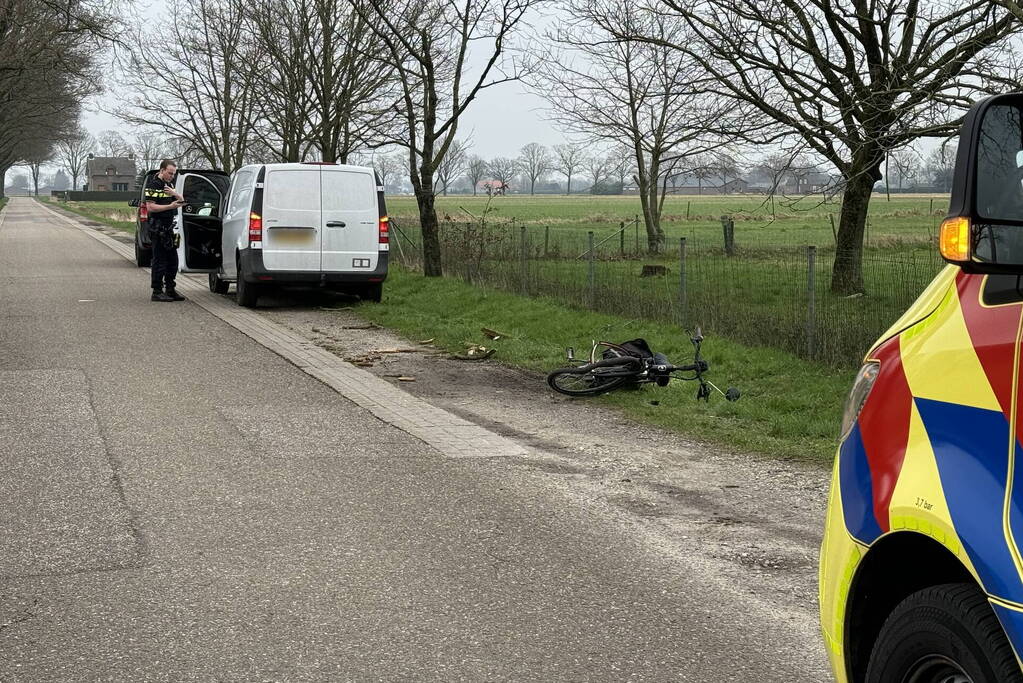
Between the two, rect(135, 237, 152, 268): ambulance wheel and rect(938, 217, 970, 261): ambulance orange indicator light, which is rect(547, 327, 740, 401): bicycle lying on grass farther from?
rect(135, 237, 152, 268): ambulance wheel

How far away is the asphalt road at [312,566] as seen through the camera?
4.19m

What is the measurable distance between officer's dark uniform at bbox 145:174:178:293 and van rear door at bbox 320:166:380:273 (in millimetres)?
2721

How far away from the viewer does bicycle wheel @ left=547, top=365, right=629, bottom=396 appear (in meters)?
10.1

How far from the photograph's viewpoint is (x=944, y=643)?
2424mm

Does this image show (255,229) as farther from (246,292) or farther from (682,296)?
(682,296)

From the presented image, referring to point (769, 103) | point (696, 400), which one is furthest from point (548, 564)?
point (769, 103)

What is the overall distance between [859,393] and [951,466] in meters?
0.55

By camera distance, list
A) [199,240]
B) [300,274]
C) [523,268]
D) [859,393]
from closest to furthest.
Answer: [859,393]
[300,274]
[523,268]
[199,240]

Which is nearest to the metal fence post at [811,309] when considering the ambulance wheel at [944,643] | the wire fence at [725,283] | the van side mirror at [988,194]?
the wire fence at [725,283]

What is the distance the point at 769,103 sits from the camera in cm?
1744

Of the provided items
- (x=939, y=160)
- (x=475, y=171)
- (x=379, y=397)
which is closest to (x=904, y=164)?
(x=939, y=160)

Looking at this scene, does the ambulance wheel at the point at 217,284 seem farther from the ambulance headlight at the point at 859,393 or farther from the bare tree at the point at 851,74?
the ambulance headlight at the point at 859,393

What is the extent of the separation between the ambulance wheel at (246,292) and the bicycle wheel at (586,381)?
7.59 m

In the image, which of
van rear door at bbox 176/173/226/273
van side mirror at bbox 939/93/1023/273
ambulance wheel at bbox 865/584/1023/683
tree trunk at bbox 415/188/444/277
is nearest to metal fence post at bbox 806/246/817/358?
ambulance wheel at bbox 865/584/1023/683
